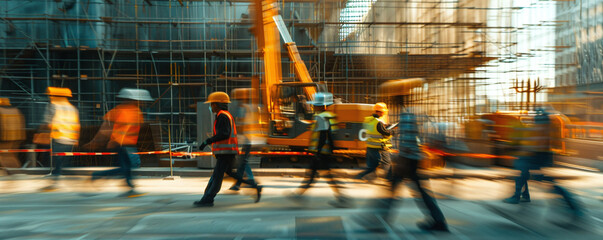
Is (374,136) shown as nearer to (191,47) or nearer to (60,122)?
(60,122)

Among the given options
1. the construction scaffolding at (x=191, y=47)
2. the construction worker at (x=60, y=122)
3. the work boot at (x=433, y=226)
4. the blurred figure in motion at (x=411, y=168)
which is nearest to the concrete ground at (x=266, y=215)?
the work boot at (x=433, y=226)

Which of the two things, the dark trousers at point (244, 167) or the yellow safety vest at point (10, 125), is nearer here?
the dark trousers at point (244, 167)

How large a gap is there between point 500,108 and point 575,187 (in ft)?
16.8

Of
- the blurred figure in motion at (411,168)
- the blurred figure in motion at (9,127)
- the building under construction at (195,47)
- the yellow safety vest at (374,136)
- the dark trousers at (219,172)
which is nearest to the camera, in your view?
the blurred figure in motion at (411,168)

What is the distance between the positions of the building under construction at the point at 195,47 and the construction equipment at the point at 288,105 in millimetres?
2418

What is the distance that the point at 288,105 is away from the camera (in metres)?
12.4

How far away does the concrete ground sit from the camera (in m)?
4.80

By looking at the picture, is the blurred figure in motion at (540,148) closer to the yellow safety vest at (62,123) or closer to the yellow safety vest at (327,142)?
the yellow safety vest at (327,142)

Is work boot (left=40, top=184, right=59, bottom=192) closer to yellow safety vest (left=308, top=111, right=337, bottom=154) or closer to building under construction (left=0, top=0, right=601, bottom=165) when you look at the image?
yellow safety vest (left=308, top=111, right=337, bottom=154)

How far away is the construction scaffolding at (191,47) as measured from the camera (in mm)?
16797

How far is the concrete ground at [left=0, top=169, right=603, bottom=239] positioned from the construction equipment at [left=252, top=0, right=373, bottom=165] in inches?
136

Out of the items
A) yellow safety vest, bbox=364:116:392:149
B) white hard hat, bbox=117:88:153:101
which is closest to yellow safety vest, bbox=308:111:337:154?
yellow safety vest, bbox=364:116:392:149

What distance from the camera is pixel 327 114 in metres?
6.64

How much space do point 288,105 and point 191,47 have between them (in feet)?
25.4
